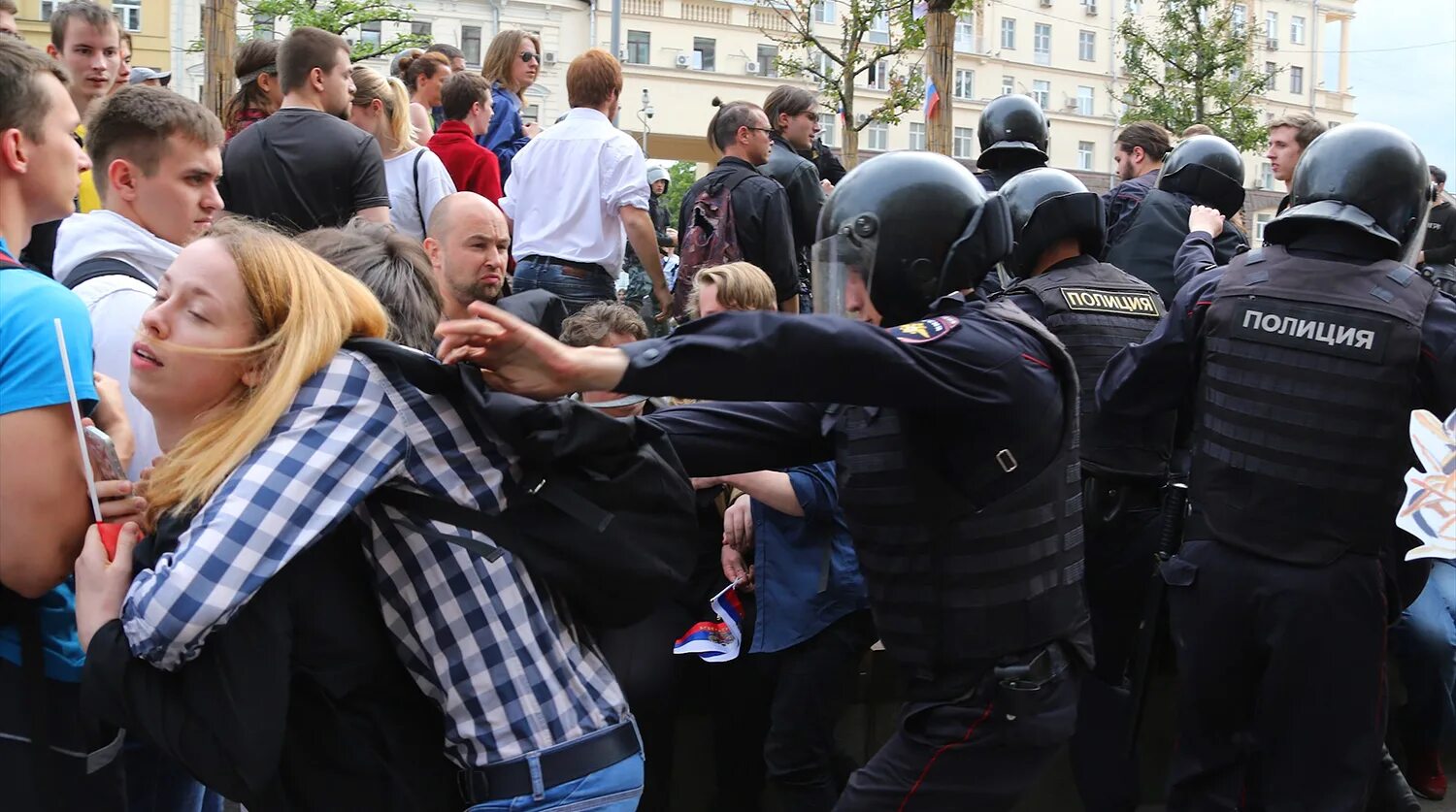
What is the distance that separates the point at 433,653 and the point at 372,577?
169 millimetres

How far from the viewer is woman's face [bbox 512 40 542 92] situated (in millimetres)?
7500

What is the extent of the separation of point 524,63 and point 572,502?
569 centimetres

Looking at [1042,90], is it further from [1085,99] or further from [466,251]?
[466,251]

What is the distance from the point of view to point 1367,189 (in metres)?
3.98

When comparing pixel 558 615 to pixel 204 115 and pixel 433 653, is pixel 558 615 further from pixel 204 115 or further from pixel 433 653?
pixel 204 115

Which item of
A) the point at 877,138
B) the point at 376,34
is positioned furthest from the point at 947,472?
the point at 877,138

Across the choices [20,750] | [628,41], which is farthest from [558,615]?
[628,41]

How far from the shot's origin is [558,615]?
93.9 inches

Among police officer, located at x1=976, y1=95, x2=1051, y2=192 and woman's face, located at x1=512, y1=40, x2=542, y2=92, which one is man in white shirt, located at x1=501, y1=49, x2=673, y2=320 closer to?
woman's face, located at x1=512, y1=40, x2=542, y2=92

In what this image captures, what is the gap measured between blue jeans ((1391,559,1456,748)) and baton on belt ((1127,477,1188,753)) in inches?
49.0

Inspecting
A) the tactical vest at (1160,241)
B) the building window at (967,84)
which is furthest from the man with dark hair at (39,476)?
the building window at (967,84)

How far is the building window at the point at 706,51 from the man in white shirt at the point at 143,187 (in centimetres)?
4993

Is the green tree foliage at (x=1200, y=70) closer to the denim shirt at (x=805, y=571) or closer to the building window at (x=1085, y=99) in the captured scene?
the denim shirt at (x=805, y=571)

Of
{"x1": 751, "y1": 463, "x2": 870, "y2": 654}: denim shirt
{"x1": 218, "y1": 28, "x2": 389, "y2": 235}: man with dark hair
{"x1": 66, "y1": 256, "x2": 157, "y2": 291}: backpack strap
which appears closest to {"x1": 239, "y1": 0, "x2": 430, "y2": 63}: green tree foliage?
{"x1": 218, "y1": 28, "x2": 389, "y2": 235}: man with dark hair
